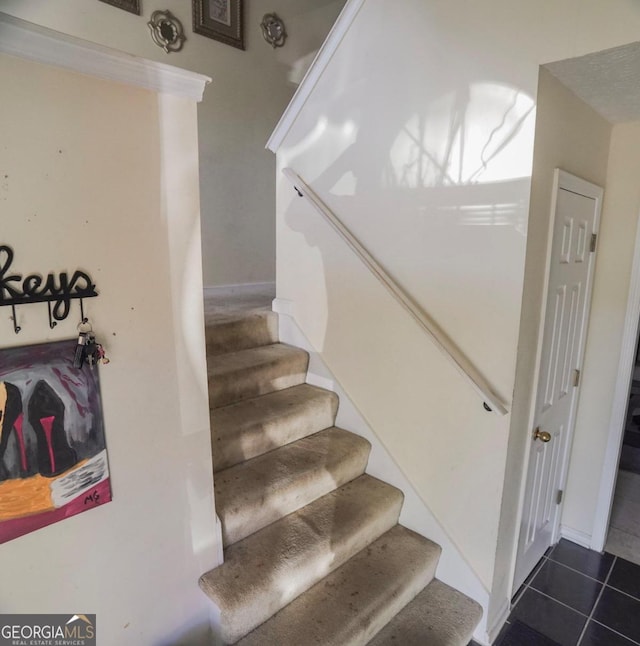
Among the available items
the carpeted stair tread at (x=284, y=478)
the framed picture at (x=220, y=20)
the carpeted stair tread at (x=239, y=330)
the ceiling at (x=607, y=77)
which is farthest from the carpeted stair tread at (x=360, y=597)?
the framed picture at (x=220, y=20)

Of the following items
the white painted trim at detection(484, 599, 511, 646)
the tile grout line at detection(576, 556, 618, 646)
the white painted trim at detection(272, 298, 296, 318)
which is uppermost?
the white painted trim at detection(272, 298, 296, 318)

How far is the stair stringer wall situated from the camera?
5.95ft

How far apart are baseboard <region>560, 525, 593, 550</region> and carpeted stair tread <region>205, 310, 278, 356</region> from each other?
79.7 inches

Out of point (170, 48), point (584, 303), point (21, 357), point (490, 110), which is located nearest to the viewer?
point (21, 357)

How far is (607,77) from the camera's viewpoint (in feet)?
4.80

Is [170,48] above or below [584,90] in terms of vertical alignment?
above

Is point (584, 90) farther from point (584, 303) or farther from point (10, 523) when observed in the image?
point (10, 523)

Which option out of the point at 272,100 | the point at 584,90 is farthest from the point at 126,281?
the point at 272,100

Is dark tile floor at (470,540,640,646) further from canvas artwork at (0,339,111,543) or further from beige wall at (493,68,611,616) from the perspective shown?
canvas artwork at (0,339,111,543)

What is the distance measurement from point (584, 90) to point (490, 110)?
39cm

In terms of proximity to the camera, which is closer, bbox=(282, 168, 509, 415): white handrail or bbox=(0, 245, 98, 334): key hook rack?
bbox=(0, 245, 98, 334): key hook rack

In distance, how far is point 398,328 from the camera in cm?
191

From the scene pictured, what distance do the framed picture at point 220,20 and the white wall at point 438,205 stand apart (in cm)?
133

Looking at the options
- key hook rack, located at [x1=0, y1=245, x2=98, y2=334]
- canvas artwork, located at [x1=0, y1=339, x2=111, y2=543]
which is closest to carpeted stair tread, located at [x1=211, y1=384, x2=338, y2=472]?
canvas artwork, located at [x1=0, y1=339, x2=111, y2=543]
